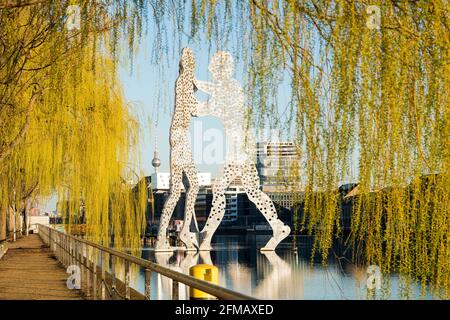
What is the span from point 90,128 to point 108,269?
172 inches

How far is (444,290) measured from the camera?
298cm

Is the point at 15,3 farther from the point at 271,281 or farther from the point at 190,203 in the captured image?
the point at 190,203

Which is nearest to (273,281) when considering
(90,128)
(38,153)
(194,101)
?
Result: (38,153)

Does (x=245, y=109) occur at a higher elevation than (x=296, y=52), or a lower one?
lower

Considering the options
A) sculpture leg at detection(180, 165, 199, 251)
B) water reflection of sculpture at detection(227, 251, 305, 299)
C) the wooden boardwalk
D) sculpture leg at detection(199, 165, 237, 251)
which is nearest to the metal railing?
the wooden boardwalk

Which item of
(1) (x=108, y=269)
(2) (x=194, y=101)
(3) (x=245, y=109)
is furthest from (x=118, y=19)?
(2) (x=194, y=101)

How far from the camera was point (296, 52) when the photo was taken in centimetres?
312

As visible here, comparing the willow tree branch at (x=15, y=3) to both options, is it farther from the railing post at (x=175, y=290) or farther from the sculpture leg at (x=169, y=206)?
the sculpture leg at (x=169, y=206)

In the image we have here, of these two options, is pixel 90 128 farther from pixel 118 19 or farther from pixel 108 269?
pixel 118 19

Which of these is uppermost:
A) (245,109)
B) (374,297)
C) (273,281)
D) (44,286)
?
(245,109)

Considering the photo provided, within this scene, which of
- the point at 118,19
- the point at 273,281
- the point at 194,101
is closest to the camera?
the point at 118,19

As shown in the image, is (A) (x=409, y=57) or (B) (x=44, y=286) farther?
(B) (x=44, y=286)

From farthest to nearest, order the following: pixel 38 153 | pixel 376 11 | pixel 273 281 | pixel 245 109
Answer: pixel 273 281 → pixel 38 153 → pixel 245 109 → pixel 376 11

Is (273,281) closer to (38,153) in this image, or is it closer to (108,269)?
(38,153)
